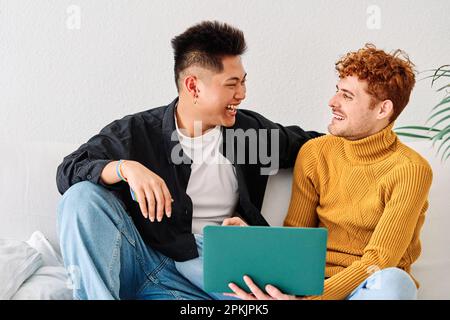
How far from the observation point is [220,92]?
195 centimetres

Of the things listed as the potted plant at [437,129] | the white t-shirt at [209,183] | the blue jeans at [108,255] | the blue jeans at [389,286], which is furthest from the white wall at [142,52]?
the blue jeans at [389,286]

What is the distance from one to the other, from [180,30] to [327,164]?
0.80 m

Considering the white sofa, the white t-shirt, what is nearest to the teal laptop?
the white t-shirt

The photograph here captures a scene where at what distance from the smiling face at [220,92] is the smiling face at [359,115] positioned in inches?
12.1

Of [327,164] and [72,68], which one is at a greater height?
[72,68]

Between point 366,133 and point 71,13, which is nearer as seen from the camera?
point 366,133

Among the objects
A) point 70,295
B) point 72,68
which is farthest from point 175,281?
point 72,68

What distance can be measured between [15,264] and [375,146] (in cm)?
107

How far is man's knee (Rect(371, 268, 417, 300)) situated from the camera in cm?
148

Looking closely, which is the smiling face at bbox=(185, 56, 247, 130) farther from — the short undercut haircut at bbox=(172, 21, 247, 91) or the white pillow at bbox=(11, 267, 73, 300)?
the white pillow at bbox=(11, 267, 73, 300)

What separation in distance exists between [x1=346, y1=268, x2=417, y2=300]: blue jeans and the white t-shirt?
551mm

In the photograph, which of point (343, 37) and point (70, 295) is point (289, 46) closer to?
point (343, 37)

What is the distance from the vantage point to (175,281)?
183 centimetres

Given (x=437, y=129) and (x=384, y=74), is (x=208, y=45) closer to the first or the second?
(x=384, y=74)
